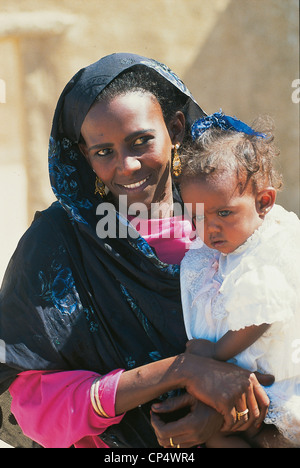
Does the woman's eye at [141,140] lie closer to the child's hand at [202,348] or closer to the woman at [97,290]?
the woman at [97,290]

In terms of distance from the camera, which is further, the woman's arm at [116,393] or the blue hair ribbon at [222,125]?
the blue hair ribbon at [222,125]

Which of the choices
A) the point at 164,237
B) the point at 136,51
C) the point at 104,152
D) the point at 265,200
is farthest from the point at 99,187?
the point at 136,51

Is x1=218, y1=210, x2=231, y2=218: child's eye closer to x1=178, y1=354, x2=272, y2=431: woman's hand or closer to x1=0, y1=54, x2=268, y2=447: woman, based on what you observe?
x1=0, y1=54, x2=268, y2=447: woman

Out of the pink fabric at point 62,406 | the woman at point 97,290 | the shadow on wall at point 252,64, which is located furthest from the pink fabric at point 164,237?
the shadow on wall at point 252,64

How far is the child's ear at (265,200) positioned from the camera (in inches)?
83.1

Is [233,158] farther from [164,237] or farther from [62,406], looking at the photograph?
[62,406]

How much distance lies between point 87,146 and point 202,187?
1.71 ft

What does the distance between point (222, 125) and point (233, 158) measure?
182 mm

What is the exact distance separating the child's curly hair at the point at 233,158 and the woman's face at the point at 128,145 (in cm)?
15

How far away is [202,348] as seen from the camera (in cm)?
208

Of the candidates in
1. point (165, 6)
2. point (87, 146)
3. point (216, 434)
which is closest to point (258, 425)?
point (216, 434)

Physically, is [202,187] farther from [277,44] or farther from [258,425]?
[277,44]

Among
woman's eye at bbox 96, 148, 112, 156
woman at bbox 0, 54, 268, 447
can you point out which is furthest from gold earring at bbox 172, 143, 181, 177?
woman's eye at bbox 96, 148, 112, 156

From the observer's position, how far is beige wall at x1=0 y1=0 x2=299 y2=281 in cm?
491
